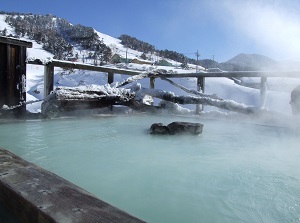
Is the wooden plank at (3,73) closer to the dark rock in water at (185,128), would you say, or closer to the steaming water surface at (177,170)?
the steaming water surface at (177,170)

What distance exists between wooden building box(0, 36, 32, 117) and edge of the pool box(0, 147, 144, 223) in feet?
10.7

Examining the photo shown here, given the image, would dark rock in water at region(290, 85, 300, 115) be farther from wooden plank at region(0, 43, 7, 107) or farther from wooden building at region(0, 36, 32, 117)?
wooden plank at region(0, 43, 7, 107)

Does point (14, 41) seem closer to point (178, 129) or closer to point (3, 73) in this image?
point (3, 73)

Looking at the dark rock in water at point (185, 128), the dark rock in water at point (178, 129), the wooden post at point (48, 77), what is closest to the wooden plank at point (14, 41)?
the wooden post at point (48, 77)

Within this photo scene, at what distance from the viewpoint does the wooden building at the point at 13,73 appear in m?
3.77

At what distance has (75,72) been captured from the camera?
40.1 meters

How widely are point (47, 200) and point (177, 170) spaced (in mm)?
1065

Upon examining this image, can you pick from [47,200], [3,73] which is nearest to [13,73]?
[3,73]

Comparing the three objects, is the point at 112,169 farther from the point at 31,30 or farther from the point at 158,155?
the point at 31,30

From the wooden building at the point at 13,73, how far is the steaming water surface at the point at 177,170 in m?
1.02

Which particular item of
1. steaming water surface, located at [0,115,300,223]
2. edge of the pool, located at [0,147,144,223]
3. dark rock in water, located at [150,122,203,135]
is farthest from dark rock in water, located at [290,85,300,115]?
edge of the pool, located at [0,147,144,223]

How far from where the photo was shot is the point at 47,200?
0.76 meters

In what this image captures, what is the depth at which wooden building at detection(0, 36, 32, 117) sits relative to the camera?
3.77 m

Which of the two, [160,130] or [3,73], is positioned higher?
[3,73]
